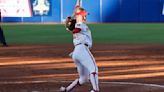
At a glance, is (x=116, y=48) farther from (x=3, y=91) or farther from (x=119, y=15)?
(x=119, y=15)

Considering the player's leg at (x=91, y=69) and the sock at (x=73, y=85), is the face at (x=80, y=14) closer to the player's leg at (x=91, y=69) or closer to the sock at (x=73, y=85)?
the player's leg at (x=91, y=69)

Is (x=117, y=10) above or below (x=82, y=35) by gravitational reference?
below

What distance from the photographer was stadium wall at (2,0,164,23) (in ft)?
139

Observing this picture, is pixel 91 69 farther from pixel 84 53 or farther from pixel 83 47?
pixel 83 47

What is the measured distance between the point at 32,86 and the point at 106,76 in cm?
256

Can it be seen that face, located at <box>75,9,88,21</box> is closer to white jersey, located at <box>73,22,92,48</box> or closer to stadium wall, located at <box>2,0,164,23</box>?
white jersey, located at <box>73,22,92,48</box>

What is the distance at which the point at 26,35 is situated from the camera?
2931 cm

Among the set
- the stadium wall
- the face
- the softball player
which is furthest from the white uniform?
the stadium wall

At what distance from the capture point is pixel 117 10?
140 ft

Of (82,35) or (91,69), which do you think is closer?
(91,69)

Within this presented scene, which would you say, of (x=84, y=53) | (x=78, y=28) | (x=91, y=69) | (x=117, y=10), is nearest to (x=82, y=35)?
(x=78, y=28)

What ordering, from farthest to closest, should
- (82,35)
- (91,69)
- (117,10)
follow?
(117,10) → (82,35) → (91,69)

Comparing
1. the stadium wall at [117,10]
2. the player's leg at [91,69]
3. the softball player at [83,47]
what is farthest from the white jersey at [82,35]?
the stadium wall at [117,10]

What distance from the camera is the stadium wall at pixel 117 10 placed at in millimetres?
42500
